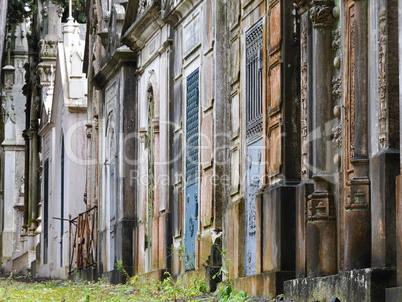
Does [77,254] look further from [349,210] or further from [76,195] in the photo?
[349,210]

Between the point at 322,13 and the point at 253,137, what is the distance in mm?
2800

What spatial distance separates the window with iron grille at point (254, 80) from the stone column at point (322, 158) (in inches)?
84.0

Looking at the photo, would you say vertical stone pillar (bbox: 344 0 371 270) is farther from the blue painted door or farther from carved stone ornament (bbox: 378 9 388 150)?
the blue painted door

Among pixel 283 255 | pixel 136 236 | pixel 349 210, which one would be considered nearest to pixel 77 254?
pixel 136 236

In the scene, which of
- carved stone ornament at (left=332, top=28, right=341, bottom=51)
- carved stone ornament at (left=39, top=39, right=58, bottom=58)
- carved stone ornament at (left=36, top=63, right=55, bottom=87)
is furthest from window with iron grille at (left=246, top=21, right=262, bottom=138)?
carved stone ornament at (left=36, top=63, right=55, bottom=87)

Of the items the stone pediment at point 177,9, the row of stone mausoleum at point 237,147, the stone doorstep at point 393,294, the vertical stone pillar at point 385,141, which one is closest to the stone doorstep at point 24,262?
the row of stone mausoleum at point 237,147

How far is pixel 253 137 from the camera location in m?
14.7

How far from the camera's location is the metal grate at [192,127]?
705 inches

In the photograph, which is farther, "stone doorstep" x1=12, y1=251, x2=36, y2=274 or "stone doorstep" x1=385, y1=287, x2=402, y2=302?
"stone doorstep" x1=12, y1=251, x2=36, y2=274

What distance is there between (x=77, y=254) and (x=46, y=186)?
5439 millimetres

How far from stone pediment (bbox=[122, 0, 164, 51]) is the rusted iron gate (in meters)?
4.85

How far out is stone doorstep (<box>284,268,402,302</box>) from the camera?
33.8 feet

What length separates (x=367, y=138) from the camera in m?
11.0

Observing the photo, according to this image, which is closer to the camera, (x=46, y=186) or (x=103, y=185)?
(x=103, y=185)
